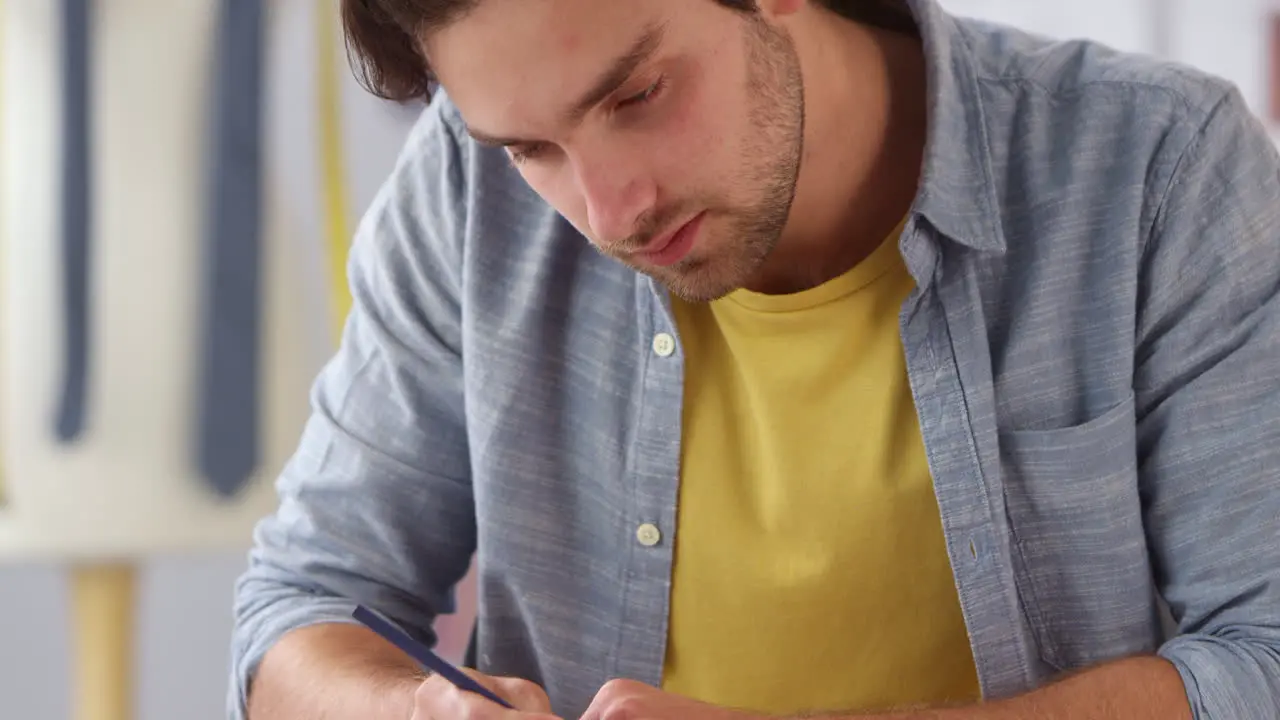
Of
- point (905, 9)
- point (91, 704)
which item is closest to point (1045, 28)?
point (905, 9)

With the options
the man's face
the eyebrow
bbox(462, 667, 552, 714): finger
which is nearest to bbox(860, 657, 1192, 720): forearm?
bbox(462, 667, 552, 714): finger

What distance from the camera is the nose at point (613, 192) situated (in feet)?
3.08

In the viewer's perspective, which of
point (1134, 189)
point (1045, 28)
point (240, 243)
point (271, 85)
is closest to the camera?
point (1134, 189)

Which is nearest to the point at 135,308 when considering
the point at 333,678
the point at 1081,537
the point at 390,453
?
the point at 390,453

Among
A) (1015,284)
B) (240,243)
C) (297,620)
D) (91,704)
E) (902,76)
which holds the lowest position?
(91,704)

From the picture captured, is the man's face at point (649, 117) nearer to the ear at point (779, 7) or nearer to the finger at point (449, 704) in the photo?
the ear at point (779, 7)

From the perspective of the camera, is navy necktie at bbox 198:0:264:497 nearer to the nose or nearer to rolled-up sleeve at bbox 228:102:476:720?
rolled-up sleeve at bbox 228:102:476:720

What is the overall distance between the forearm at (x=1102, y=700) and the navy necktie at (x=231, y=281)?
0.76 metres

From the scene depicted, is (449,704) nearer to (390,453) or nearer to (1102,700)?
(390,453)

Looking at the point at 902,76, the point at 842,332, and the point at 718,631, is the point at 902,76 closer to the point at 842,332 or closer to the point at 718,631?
the point at 842,332

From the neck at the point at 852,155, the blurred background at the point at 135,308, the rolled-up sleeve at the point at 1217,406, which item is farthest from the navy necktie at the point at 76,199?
the rolled-up sleeve at the point at 1217,406

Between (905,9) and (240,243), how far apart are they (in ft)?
2.27

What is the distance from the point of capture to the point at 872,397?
42.2 inches

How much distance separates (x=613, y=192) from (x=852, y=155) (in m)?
0.27
